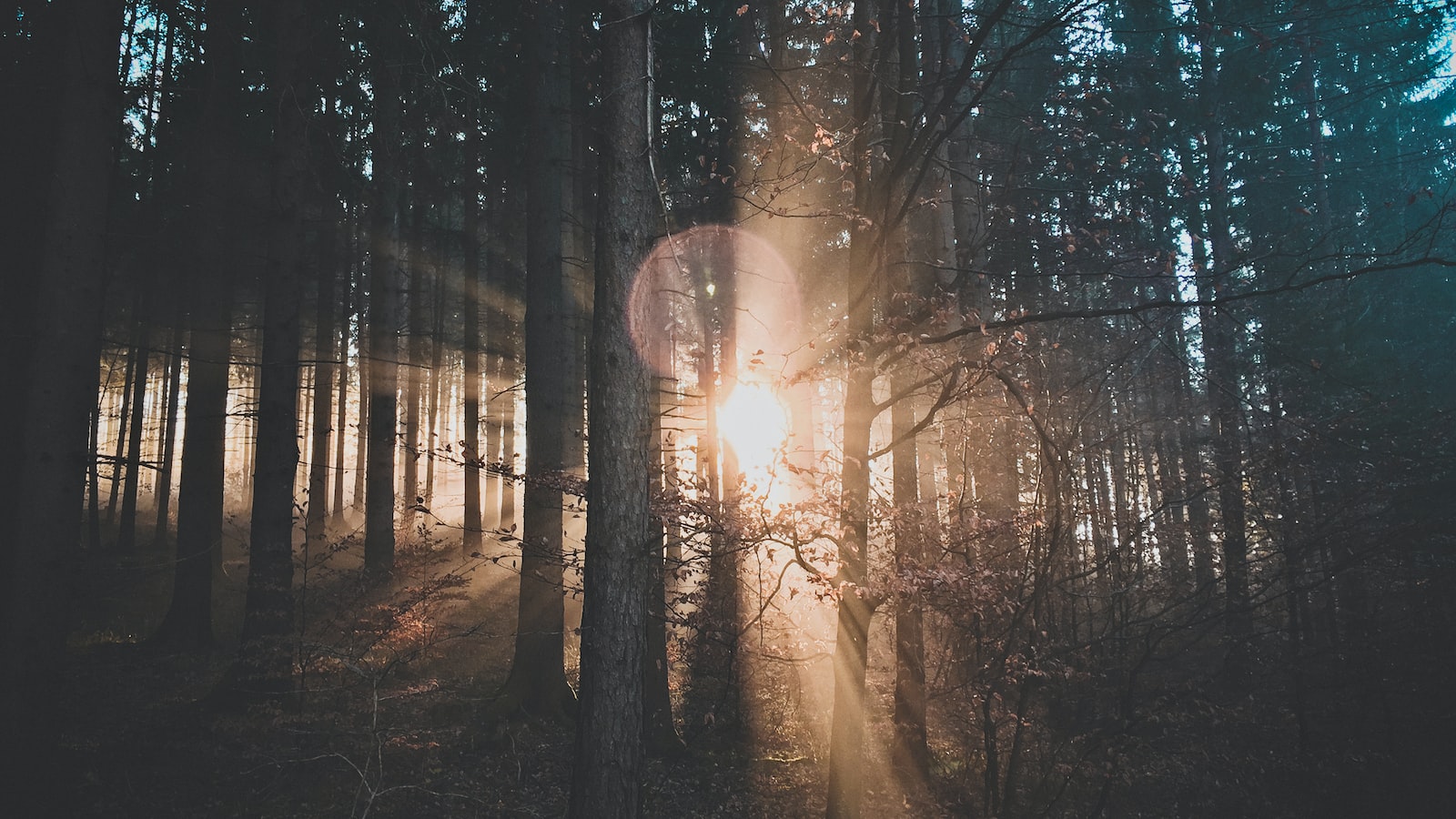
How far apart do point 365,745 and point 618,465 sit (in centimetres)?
502

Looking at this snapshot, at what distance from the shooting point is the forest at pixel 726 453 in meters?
5.29

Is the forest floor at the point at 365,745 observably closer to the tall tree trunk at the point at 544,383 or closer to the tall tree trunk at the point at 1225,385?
the tall tree trunk at the point at 544,383

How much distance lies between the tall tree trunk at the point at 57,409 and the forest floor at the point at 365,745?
864mm

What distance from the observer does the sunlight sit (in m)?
6.50

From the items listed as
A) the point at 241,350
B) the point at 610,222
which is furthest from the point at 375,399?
the point at 241,350

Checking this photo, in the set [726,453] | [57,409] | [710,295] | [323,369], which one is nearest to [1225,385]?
[726,453]

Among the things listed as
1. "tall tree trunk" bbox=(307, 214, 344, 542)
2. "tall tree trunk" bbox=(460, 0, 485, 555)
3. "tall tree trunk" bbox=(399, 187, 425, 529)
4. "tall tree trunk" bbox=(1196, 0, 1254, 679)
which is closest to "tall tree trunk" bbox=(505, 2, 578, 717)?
"tall tree trunk" bbox=(460, 0, 485, 555)

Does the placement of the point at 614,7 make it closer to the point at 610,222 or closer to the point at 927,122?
the point at 610,222

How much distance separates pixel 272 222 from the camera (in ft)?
25.3

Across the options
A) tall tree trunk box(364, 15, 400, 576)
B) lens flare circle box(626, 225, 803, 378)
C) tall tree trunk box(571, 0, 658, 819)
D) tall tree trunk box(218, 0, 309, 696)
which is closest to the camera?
tall tree trunk box(571, 0, 658, 819)

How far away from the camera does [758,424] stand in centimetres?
736

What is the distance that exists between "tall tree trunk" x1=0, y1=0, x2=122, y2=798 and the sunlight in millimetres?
5855

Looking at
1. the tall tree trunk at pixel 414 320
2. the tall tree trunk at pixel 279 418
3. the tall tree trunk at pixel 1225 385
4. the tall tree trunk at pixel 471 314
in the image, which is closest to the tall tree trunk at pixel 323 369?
the tall tree trunk at pixel 414 320

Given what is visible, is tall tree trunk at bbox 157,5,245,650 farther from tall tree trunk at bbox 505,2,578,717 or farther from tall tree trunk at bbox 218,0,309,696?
tall tree trunk at bbox 505,2,578,717
